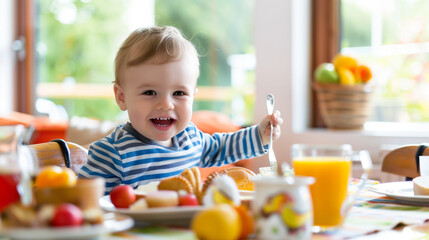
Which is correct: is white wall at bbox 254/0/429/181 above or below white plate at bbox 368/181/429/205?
above

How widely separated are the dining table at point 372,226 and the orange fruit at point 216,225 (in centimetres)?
5

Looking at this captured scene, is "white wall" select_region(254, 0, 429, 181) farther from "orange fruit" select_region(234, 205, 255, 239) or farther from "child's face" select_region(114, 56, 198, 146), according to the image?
"orange fruit" select_region(234, 205, 255, 239)

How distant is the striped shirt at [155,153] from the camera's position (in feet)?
4.37

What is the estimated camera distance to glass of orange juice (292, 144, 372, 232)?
880mm

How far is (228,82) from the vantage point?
12.6ft

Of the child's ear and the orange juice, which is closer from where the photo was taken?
the orange juice

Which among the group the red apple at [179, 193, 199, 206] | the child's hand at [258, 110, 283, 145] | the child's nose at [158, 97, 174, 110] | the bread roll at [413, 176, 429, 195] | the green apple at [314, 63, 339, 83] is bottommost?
the bread roll at [413, 176, 429, 195]

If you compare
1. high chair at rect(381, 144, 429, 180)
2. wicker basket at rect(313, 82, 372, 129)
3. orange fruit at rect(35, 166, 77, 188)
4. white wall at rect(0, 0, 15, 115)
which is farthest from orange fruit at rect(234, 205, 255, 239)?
white wall at rect(0, 0, 15, 115)

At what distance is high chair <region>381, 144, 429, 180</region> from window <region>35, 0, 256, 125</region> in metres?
2.06

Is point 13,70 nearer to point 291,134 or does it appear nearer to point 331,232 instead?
point 291,134

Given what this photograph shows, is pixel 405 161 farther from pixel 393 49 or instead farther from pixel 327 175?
pixel 393 49

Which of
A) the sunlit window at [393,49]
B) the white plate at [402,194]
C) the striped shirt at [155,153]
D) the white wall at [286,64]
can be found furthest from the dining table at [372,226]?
the sunlit window at [393,49]

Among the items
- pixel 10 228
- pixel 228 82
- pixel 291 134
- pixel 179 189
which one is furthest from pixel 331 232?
pixel 228 82

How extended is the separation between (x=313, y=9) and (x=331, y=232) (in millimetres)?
2512
